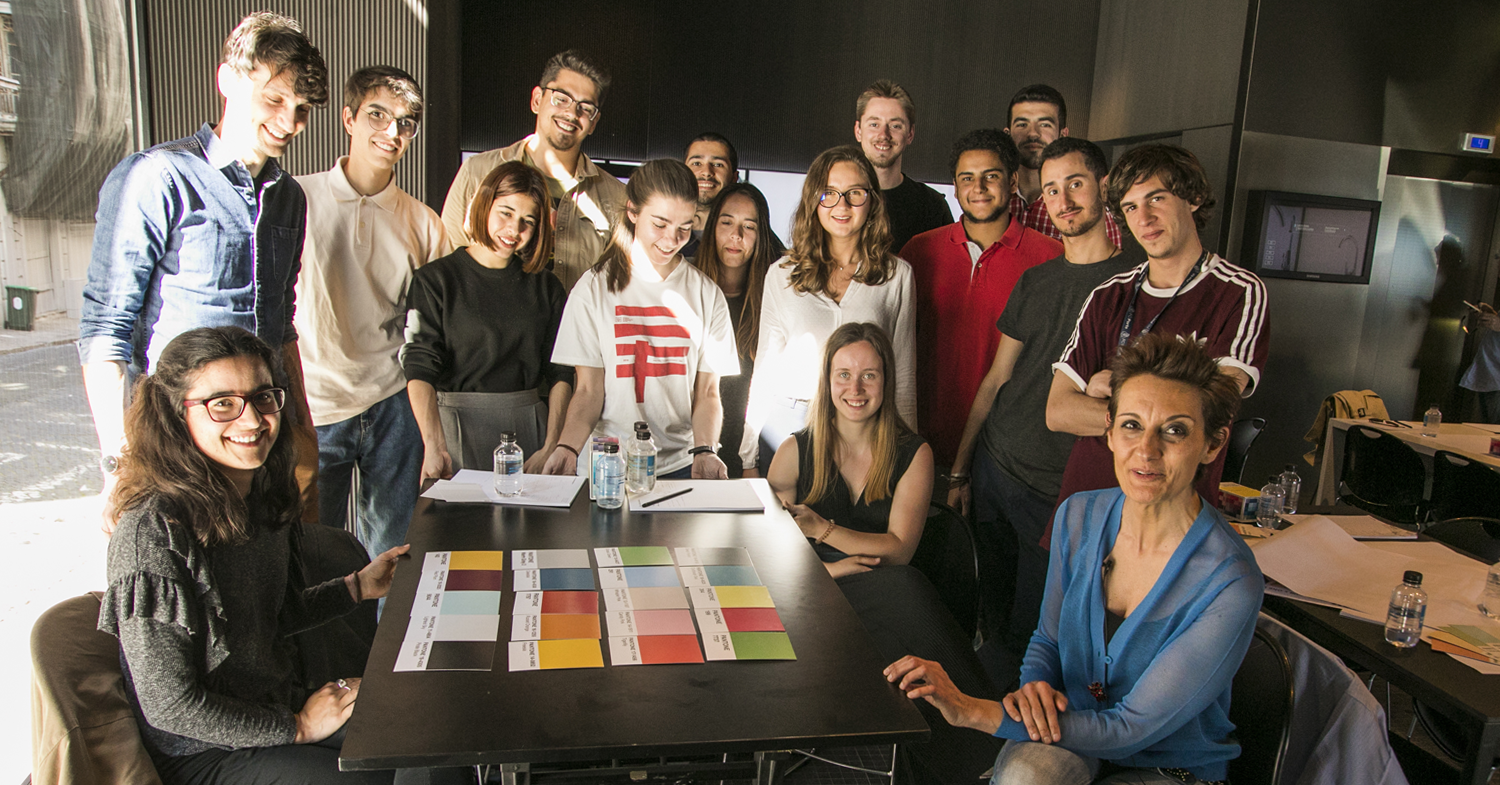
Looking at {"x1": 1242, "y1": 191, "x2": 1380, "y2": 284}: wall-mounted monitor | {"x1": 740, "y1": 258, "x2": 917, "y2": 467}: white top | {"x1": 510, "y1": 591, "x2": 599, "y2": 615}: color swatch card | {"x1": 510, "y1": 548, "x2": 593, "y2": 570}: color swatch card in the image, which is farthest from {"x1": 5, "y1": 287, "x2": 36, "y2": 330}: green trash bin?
{"x1": 1242, "y1": 191, "x2": 1380, "y2": 284}: wall-mounted monitor

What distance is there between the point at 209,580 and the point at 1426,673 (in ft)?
7.98

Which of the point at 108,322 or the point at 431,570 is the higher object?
the point at 108,322

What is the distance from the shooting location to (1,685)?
198cm

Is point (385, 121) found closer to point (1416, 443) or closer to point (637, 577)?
point (637, 577)

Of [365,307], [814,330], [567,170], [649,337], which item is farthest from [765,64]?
[365,307]

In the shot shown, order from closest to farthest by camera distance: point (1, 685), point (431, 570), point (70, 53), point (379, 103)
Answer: point (431, 570) → point (1, 685) → point (70, 53) → point (379, 103)

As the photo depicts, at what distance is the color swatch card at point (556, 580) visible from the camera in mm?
1758

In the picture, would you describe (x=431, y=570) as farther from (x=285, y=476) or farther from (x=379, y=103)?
(x=379, y=103)

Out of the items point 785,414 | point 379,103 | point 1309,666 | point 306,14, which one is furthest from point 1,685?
point 1309,666

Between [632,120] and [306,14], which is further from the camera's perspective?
[632,120]

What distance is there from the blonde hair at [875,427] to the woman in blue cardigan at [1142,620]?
2.32 feet

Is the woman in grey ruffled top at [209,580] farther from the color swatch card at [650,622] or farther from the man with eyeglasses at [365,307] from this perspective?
the man with eyeglasses at [365,307]

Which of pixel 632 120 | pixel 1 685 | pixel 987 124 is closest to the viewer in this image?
pixel 1 685

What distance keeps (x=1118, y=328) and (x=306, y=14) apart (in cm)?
324
